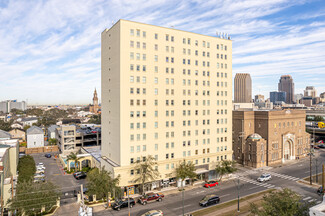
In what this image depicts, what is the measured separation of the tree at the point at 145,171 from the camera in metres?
53.9

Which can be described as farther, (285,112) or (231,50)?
(285,112)

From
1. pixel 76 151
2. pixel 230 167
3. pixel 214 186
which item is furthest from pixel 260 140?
pixel 76 151

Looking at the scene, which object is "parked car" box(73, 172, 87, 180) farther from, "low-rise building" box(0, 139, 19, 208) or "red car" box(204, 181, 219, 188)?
"red car" box(204, 181, 219, 188)

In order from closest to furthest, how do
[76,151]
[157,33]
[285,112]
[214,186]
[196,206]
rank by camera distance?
[196,206] < [157,33] < [214,186] < [285,112] < [76,151]

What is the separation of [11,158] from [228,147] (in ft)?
222

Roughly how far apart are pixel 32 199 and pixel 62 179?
29.6 metres

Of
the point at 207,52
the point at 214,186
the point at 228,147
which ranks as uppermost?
the point at 207,52

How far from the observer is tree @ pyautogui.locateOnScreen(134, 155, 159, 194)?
53.9 m

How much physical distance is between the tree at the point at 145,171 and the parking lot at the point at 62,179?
56.4ft

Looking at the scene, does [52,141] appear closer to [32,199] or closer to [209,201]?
→ [32,199]

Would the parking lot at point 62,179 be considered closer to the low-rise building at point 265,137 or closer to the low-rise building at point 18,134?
the low-rise building at point 18,134

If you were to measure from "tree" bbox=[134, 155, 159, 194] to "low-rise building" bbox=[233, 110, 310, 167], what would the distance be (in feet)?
143

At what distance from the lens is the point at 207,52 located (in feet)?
220

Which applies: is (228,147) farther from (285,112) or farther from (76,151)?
(76,151)
